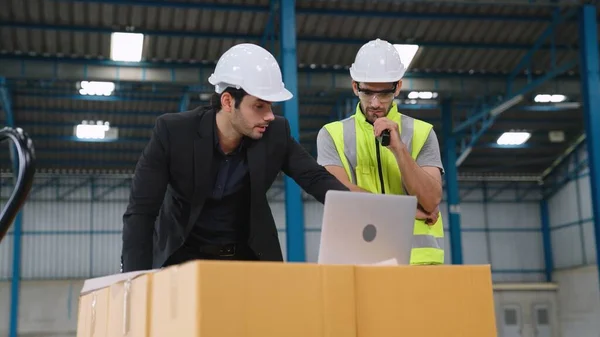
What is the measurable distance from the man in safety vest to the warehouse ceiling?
1162 cm

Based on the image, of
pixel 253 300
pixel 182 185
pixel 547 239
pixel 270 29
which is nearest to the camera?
pixel 253 300

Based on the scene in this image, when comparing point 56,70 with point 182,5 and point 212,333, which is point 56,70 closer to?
point 182,5

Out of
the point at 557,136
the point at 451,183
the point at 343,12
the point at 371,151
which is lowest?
the point at 371,151

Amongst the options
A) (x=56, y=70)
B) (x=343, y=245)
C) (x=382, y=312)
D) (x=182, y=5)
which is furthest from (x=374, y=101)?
(x=56, y=70)

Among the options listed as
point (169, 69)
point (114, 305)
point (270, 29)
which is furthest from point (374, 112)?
point (169, 69)

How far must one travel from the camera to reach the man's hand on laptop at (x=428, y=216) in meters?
3.85

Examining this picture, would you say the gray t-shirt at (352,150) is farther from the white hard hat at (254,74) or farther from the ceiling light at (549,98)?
the ceiling light at (549,98)

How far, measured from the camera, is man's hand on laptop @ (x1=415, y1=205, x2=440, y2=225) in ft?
12.6

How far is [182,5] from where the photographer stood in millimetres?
16156

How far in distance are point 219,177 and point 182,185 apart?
7.5 inches

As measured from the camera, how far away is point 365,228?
273 cm

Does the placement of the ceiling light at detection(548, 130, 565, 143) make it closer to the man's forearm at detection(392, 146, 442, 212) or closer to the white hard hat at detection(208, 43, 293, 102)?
the man's forearm at detection(392, 146, 442, 212)

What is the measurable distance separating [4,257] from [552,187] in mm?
21139

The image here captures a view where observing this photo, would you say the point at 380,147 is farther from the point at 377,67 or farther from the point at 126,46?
the point at 126,46
